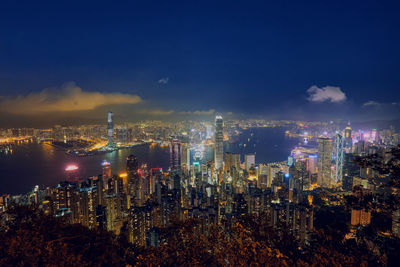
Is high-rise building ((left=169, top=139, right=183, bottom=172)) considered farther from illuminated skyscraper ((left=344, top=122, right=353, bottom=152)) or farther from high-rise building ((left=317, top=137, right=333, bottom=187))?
illuminated skyscraper ((left=344, top=122, right=353, bottom=152))

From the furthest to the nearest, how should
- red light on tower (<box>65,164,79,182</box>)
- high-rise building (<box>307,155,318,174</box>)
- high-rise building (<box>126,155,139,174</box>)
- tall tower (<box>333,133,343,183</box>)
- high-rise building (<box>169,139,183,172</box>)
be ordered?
high-rise building (<box>307,155,318,174</box>) < high-rise building (<box>169,139,183,172</box>) < tall tower (<box>333,133,343,183</box>) < red light on tower (<box>65,164,79,182</box>) < high-rise building (<box>126,155,139,174</box>)

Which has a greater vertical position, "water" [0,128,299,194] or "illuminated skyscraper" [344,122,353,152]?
"illuminated skyscraper" [344,122,353,152]

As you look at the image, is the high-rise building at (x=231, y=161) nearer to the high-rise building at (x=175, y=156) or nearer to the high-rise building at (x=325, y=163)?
the high-rise building at (x=175, y=156)

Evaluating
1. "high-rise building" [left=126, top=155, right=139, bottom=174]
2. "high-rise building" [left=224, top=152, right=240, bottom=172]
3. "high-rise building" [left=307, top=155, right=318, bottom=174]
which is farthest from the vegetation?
"high-rise building" [left=307, top=155, right=318, bottom=174]

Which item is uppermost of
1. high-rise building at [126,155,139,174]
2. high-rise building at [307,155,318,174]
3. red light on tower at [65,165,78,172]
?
high-rise building at [126,155,139,174]

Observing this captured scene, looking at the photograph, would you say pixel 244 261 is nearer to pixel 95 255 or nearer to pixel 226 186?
pixel 95 255

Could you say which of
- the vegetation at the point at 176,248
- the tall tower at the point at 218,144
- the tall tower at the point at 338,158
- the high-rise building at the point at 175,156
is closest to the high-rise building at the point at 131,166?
the high-rise building at the point at 175,156

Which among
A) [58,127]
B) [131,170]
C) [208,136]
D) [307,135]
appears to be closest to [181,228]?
[131,170]
